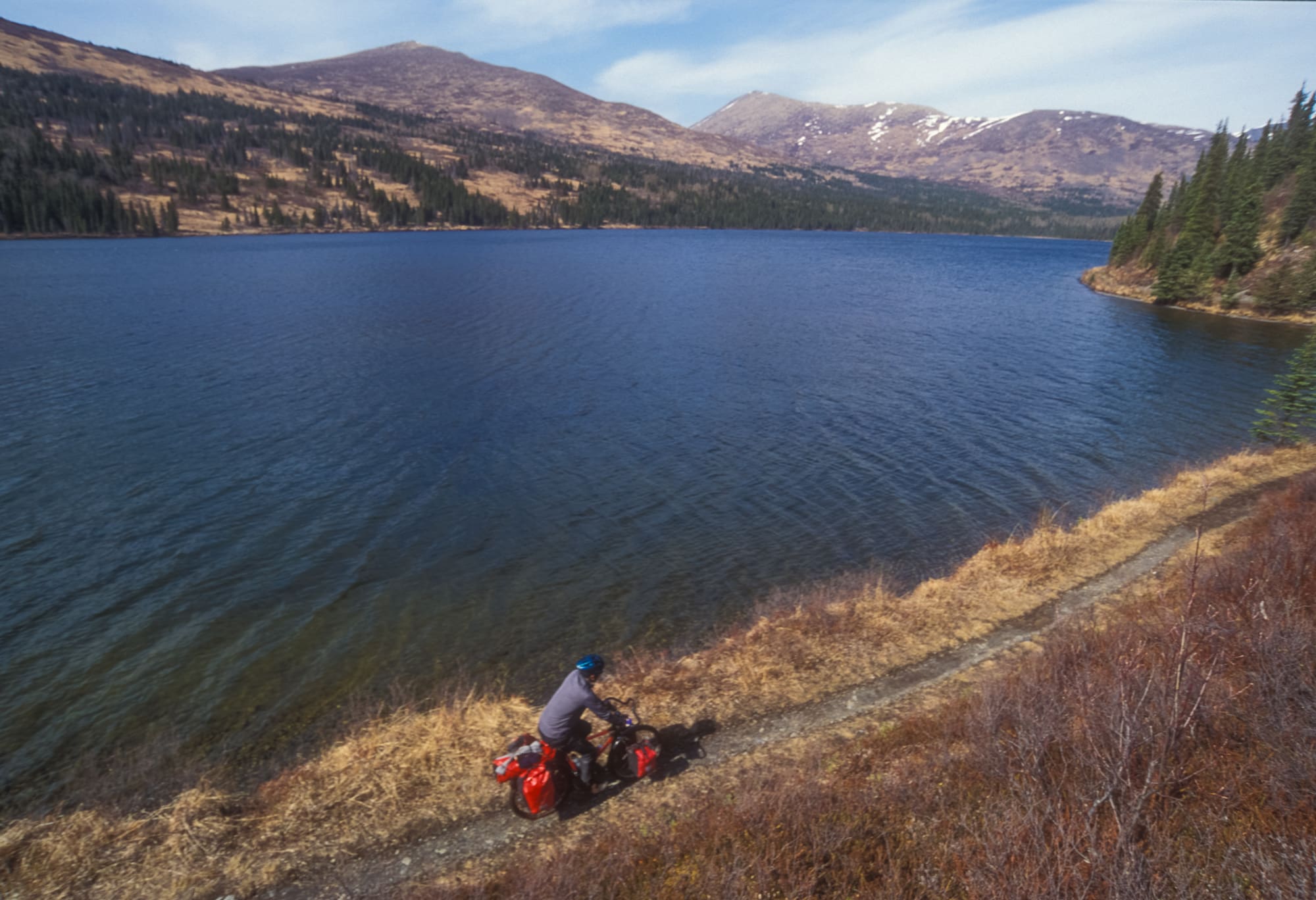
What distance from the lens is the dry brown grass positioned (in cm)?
948

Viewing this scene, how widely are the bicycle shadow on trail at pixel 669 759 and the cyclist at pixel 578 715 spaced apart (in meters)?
0.27

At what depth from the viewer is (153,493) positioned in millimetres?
25656

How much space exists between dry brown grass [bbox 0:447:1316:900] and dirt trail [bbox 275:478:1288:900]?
0.95 feet

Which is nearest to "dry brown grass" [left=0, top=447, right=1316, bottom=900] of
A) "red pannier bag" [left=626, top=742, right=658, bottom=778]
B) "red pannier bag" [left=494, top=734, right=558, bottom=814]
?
"red pannier bag" [left=494, top=734, right=558, bottom=814]

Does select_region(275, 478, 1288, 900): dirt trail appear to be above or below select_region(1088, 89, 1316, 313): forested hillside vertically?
below

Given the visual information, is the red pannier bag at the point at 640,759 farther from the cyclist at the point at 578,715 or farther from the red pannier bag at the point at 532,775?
the red pannier bag at the point at 532,775

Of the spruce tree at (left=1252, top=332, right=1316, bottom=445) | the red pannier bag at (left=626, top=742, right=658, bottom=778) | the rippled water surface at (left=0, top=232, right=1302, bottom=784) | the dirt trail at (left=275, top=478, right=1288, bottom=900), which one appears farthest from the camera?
the spruce tree at (left=1252, top=332, right=1316, bottom=445)

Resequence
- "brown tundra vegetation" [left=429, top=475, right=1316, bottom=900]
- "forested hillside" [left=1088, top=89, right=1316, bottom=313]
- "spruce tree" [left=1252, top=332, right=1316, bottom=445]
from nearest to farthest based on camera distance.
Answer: "brown tundra vegetation" [left=429, top=475, right=1316, bottom=900], "spruce tree" [left=1252, top=332, right=1316, bottom=445], "forested hillside" [left=1088, top=89, right=1316, bottom=313]

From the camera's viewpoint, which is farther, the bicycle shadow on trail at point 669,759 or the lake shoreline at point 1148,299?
the lake shoreline at point 1148,299

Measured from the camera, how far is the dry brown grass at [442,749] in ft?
31.1

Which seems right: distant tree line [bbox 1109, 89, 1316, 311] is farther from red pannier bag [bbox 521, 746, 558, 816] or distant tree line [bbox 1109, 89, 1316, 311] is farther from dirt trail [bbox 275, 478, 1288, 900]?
red pannier bag [bbox 521, 746, 558, 816]

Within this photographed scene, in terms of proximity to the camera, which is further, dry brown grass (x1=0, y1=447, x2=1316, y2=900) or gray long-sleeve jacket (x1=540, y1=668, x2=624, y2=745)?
gray long-sleeve jacket (x1=540, y1=668, x2=624, y2=745)

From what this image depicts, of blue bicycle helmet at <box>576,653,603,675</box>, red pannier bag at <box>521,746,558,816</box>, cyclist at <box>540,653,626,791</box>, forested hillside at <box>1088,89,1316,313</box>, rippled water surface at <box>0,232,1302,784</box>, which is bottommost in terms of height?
rippled water surface at <box>0,232,1302,784</box>

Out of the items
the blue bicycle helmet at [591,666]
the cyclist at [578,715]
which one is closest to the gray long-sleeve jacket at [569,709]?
the cyclist at [578,715]
